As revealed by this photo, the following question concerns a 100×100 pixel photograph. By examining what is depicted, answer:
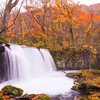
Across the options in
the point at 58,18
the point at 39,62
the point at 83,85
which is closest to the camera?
the point at 83,85

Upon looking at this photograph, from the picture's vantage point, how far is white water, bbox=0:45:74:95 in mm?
6916

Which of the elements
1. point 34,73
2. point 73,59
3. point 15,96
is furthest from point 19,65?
point 73,59

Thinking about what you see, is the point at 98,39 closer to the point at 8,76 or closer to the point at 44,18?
the point at 44,18

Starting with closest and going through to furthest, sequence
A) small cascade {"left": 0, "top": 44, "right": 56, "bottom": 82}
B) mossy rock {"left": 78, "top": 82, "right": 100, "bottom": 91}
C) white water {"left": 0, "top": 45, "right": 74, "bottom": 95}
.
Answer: mossy rock {"left": 78, "top": 82, "right": 100, "bottom": 91}, white water {"left": 0, "top": 45, "right": 74, "bottom": 95}, small cascade {"left": 0, "top": 44, "right": 56, "bottom": 82}

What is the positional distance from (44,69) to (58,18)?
329 inches

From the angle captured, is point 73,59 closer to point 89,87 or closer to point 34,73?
point 34,73

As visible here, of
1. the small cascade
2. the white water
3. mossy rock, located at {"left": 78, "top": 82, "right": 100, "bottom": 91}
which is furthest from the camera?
the small cascade

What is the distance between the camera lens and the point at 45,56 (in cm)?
1402

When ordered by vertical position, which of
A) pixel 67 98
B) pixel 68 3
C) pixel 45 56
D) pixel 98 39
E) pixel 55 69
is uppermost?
pixel 68 3

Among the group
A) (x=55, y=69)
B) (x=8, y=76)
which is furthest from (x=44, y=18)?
(x=8, y=76)

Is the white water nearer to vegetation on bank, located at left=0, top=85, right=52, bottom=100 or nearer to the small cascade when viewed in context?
the small cascade

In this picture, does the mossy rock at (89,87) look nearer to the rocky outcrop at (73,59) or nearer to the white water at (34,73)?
the white water at (34,73)

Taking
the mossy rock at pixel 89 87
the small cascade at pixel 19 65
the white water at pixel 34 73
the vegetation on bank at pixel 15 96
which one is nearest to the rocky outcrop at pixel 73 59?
the white water at pixel 34 73

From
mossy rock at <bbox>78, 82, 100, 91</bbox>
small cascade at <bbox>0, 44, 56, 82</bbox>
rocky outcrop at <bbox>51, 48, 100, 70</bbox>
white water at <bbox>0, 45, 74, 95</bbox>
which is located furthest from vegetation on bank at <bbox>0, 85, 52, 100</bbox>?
rocky outcrop at <bbox>51, 48, 100, 70</bbox>
